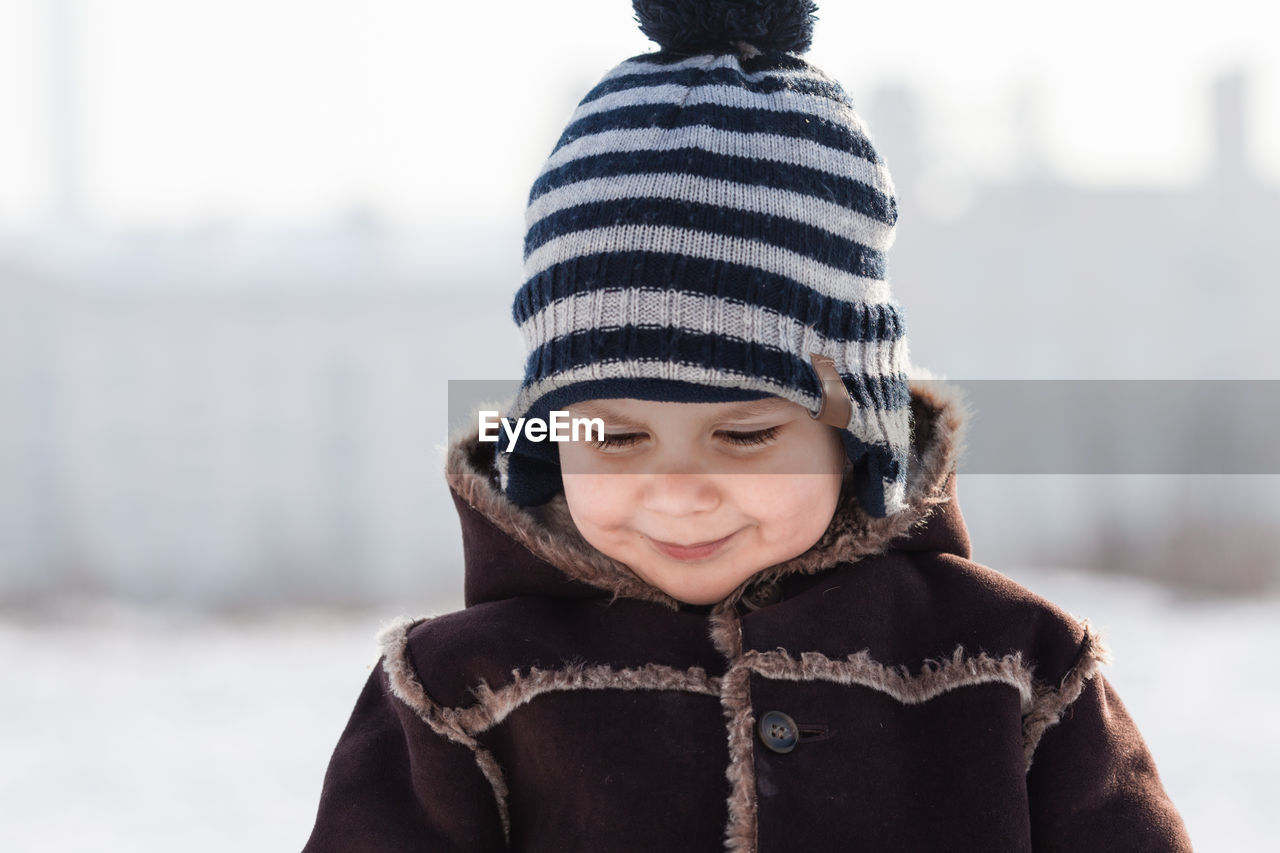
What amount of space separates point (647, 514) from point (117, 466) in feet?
11.2

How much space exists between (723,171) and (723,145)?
3cm

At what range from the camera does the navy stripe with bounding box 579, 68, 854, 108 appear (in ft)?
3.78

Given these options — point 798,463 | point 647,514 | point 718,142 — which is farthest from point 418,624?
point 718,142

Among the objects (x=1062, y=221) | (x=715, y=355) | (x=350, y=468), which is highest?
(x=1062, y=221)

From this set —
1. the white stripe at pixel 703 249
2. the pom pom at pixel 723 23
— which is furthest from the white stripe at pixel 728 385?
the pom pom at pixel 723 23

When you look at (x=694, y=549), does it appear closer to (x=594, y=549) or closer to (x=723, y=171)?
(x=594, y=549)

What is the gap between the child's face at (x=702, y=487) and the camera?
106 centimetres

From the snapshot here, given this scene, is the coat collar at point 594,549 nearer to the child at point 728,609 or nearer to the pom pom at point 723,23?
the child at point 728,609

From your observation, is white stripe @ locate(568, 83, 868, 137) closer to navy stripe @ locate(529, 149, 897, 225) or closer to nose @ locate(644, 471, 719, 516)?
navy stripe @ locate(529, 149, 897, 225)

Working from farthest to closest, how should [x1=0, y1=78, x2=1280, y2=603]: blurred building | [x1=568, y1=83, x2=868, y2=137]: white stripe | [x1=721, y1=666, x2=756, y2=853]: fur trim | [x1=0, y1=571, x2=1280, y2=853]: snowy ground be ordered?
1. [x1=0, y1=78, x2=1280, y2=603]: blurred building
2. [x1=0, y1=571, x2=1280, y2=853]: snowy ground
3. [x1=568, y1=83, x2=868, y2=137]: white stripe
4. [x1=721, y1=666, x2=756, y2=853]: fur trim

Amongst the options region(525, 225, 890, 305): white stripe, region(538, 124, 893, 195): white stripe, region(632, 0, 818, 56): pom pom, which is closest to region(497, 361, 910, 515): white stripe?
region(525, 225, 890, 305): white stripe

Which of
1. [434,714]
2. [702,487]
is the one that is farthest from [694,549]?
[434,714]

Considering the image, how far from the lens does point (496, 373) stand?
13.1 feet

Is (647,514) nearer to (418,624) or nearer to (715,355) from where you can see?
(715,355)
